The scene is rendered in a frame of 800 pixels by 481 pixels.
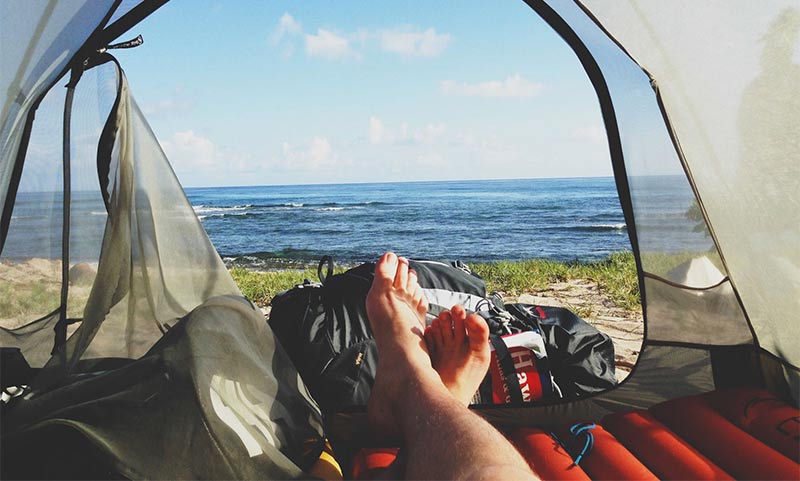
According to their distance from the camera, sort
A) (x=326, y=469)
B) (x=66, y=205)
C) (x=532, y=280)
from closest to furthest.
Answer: (x=326, y=469), (x=66, y=205), (x=532, y=280)

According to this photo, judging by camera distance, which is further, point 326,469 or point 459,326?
point 459,326

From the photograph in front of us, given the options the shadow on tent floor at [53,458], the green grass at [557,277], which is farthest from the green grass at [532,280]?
the shadow on tent floor at [53,458]

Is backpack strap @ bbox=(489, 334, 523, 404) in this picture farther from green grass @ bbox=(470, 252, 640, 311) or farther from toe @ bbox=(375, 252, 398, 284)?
green grass @ bbox=(470, 252, 640, 311)

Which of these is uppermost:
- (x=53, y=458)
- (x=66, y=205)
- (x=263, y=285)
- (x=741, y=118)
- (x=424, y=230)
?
(x=741, y=118)

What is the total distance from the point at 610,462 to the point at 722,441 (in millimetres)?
308

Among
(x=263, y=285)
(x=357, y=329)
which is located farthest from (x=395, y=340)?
(x=263, y=285)

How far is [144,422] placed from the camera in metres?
1.17

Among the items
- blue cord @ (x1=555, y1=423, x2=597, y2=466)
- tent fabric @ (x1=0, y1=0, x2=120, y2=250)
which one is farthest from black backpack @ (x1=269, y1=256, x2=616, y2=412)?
tent fabric @ (x1=0, y1=0, x2=120, y2=250)

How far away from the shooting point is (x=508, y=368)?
198cm

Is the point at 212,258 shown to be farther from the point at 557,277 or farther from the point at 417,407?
the point at 557,277

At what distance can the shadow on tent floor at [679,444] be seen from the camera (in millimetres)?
1424

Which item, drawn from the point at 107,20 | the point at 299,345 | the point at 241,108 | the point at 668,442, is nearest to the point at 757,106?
the point at 668,442

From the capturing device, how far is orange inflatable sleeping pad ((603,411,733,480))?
1421 millimetres

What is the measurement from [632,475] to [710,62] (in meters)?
1.06
